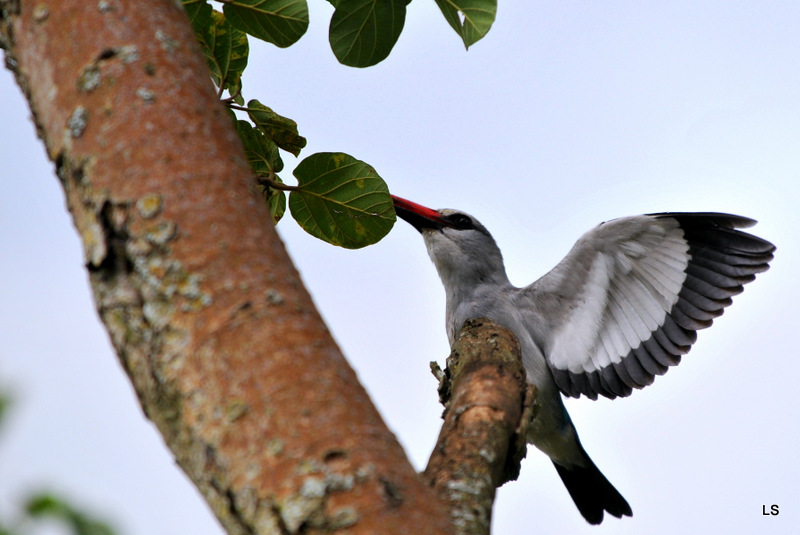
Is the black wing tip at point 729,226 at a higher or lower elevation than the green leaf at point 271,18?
higher

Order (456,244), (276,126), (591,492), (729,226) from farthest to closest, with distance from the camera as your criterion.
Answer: (456,244), (591,492), (729,226), (276,126)

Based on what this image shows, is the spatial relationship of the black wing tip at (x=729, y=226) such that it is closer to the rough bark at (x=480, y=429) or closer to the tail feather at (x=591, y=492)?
the tail feather at (x=591, y=492)

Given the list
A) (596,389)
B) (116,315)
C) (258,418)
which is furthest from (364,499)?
(596,389)

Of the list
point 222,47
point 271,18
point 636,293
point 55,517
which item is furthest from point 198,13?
point 636,293

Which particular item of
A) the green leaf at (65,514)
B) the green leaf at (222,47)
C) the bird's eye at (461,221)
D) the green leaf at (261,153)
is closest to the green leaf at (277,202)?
the green leaf at (261,153)

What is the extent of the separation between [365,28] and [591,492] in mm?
3394

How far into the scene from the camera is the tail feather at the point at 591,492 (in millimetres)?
5027

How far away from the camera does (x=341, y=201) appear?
141 inches

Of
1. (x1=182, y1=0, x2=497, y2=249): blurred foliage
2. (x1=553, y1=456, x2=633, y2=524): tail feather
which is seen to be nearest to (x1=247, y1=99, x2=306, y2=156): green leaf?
(x1=182, y1=0, x2=497, y2=249): blurred foliage

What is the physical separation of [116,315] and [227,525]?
45cm

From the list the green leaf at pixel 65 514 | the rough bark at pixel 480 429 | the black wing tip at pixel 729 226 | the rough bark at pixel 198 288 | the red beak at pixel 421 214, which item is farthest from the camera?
the red beak at pixel 421 214

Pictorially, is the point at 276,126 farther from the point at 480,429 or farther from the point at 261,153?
the point at 480,429

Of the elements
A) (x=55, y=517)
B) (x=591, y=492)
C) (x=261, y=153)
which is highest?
(x=261, y=153)

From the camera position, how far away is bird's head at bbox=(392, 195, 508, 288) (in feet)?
18.1
